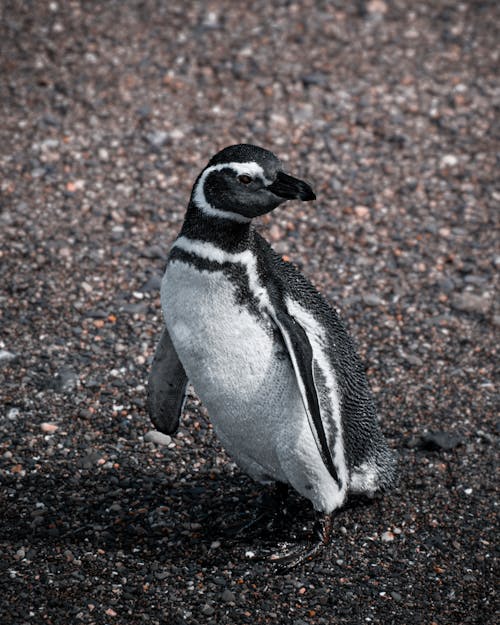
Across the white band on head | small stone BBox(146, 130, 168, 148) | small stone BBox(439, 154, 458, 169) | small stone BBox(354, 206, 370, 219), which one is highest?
the white band on head

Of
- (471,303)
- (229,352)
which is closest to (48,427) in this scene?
(229,352)

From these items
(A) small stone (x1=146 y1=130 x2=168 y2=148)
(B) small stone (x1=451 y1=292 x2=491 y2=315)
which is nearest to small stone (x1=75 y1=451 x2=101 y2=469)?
(B) small stone (x1=451 y1=292 x2=491 y2=315)

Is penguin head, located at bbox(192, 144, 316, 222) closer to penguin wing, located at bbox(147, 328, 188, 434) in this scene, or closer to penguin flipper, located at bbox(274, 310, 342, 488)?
penguin flipper, located at bbox(274, 310, 342, 488)

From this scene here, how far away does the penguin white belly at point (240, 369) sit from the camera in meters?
2.85

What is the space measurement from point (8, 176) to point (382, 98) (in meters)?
2.31

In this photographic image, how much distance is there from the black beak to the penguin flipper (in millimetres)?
395

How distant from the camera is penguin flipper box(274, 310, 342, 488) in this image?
110 inches

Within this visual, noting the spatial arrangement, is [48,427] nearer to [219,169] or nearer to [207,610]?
[207,610]

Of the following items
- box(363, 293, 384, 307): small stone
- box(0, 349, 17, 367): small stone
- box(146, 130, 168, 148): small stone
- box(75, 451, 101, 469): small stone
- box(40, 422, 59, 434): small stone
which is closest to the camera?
box(75, 451, 101, 469): small stone

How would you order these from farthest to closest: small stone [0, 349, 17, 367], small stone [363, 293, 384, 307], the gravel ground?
small stone [363, 293, 384, 307], small stone [0, 349, 17, 367], the gravel ground

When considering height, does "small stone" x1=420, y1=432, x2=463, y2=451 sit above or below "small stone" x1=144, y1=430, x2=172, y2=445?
above

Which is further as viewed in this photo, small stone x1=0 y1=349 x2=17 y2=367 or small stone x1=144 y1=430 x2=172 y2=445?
small stone x1=0 y1=349 x2=17 y2=367

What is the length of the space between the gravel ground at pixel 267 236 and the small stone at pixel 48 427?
0.06ft

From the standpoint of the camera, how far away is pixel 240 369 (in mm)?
2883
